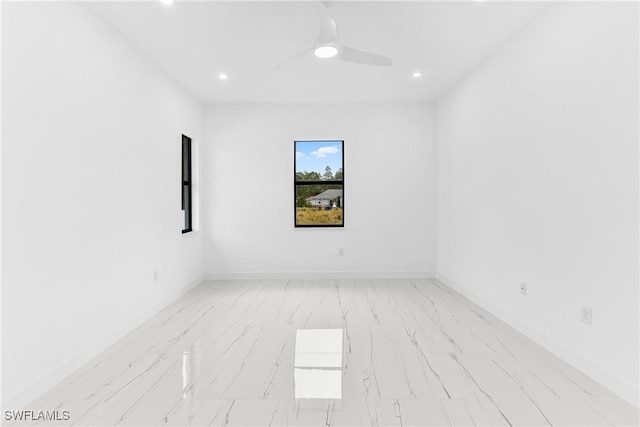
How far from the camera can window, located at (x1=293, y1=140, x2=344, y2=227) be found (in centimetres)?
593

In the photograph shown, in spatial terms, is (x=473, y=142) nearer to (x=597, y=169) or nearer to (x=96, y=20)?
(x=597, y=169)

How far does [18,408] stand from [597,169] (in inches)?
149

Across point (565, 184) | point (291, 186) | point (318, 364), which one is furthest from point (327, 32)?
point (291, 186)

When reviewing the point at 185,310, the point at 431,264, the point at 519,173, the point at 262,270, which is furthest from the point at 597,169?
the point at 262,270

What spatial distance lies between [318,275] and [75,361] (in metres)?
3.62

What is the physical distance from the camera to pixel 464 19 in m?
Result: 3.17

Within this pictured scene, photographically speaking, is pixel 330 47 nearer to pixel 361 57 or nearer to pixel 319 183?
pixel 361 57

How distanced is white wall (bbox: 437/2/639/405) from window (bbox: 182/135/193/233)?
12.4 ft

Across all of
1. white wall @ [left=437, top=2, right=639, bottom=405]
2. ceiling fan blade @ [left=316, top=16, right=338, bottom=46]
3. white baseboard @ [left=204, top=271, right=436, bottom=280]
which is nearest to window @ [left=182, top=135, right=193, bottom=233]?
white baseboard @ [left=204, top=271, right=436, bottom=280]

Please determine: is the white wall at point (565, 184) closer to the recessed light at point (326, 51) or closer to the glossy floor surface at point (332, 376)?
the glossy floor surface at point (332, 376)

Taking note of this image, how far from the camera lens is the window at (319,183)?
593 cm

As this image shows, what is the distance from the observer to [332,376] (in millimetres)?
2545

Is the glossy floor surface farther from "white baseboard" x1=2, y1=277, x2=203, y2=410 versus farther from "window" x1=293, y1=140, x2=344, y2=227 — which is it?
"window" x1=293, y1=140, x2=344, y2=227

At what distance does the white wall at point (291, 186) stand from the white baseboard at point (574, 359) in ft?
6.30
